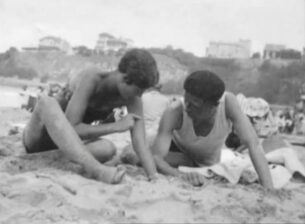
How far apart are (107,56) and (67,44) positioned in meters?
18.7

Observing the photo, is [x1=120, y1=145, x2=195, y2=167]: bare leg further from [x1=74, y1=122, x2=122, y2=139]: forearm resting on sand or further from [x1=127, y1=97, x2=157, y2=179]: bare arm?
[x1=74, y1=122, x2=122, y2=139]: forearm resting on sand

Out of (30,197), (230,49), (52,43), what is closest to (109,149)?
(30,197)

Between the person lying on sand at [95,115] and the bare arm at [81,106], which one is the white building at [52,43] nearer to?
the person lying on sand at [95,115]

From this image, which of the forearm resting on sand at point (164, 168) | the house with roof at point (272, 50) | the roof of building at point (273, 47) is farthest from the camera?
the roof of building at point (273, 47)

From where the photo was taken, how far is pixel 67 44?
77.4 metres

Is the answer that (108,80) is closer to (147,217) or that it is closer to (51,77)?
(147,217)

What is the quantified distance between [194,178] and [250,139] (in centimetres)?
51

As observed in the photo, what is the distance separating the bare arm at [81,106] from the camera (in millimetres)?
2928

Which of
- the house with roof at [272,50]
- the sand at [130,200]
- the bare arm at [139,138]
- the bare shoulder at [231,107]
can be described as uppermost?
the bare shoulder at [231,107]

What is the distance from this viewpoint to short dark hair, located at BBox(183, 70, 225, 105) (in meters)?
2.94

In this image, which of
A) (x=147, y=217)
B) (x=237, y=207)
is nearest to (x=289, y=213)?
(x=237, y=207)

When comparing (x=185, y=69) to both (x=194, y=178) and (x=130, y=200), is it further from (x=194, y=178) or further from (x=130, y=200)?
(x=130, y=200)

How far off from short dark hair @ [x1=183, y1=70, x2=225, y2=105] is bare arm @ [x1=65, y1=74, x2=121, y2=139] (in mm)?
565

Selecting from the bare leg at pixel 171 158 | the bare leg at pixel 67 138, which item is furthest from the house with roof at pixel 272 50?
the bare leg at pixel 67 138
